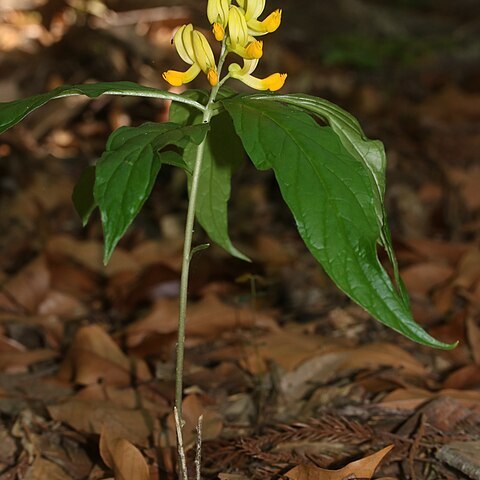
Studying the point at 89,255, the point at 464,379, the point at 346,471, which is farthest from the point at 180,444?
the point at 89,255

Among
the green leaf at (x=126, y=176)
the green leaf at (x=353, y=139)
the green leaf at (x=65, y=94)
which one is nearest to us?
the green leaf at (x=126, y=176)

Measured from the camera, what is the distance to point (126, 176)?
4.38 feet

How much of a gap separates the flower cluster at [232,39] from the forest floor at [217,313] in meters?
0.79

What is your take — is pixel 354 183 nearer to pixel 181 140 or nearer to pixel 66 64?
pixel 181 140

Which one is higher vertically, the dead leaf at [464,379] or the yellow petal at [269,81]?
the yellow petal at [269,81]

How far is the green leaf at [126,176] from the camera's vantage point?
1.30 metres

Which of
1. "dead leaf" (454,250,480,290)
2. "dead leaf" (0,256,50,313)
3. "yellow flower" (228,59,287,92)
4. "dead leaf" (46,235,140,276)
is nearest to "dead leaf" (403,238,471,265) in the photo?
"dead leaf" (454,250,480,290)

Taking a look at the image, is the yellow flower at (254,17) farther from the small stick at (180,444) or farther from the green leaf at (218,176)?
the small stick at (180,444)

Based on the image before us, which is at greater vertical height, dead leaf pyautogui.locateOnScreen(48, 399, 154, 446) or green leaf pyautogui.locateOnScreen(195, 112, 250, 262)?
green leaf pyautogui.locateOnScreen(195, 112, 250, 262)

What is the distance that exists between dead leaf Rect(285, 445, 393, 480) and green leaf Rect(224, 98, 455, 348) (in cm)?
45

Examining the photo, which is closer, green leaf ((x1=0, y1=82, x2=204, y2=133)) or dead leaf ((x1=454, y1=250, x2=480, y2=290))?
green leaf ((x1=0, y1=82, x2=204, y2=133))

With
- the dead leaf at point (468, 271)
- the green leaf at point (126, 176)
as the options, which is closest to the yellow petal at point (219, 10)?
the green leaf at point (126, 176)

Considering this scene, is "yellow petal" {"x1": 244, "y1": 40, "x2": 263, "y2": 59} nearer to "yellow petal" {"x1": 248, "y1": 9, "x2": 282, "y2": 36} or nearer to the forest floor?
"yellow petal" {"x1": 248, "y1": 9, "x2": 282, "y2": 36}

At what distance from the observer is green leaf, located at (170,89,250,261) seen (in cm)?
177
